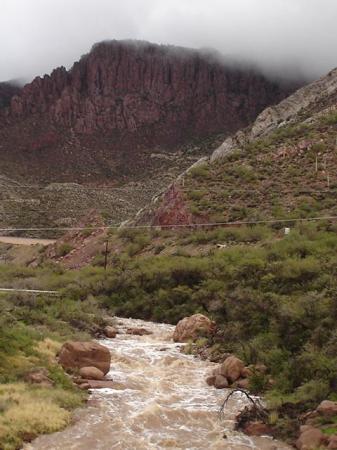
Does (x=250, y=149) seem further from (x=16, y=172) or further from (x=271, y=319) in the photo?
(x=16, y=172)

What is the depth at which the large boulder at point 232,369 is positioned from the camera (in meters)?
15.6

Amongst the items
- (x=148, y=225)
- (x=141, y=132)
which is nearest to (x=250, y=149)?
(x=148, y=225)

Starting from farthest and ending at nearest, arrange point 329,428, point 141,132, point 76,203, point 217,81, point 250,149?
point 217,81 < point 141,132 < point 76,203 < point 250,149 < point 329,428

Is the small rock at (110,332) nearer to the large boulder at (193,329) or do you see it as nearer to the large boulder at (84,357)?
the large boulder at (193,329)

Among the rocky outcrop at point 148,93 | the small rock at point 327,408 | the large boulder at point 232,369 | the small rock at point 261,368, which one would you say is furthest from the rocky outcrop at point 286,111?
the rocky outcrop at point 148,93

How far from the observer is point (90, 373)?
1532cm

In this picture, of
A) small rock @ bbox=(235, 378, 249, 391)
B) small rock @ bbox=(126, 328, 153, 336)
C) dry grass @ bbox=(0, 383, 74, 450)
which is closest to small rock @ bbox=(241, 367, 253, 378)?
small rock @ bbox=(235, 378, 249, 391)

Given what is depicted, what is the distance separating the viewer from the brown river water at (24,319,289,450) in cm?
1155

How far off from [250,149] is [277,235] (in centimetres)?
1482

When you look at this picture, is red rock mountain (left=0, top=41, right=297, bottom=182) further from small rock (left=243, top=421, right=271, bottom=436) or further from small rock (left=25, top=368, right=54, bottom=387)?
small rock (left=243, top=421, right=271, bottom=436)

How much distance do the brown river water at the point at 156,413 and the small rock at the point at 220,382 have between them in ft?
0.82

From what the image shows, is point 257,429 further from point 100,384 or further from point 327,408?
point 100,384

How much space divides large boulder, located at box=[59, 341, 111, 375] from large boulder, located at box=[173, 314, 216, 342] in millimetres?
5355

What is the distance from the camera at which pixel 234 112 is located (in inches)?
4272
